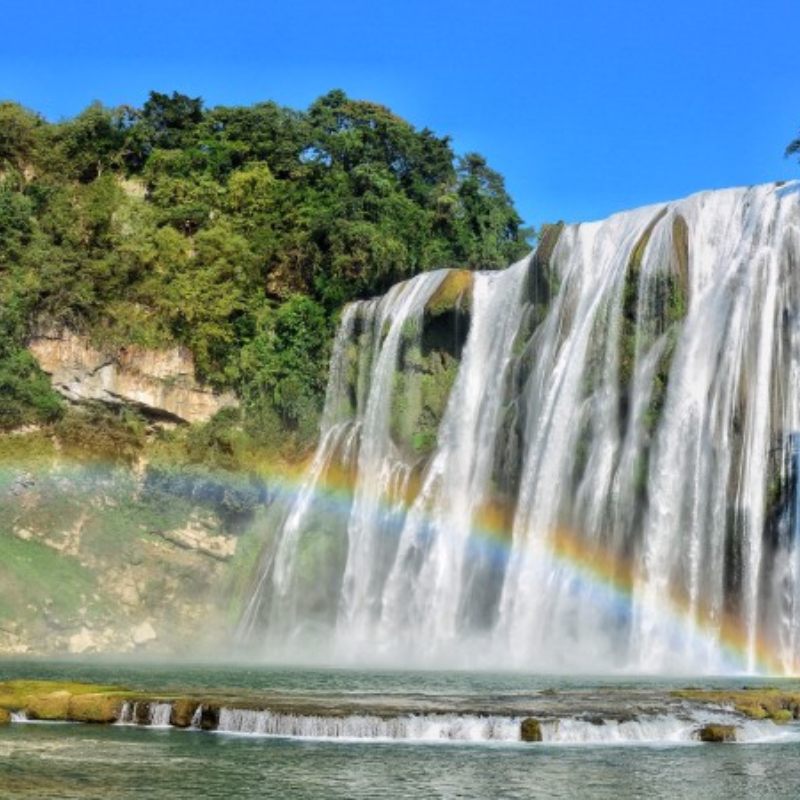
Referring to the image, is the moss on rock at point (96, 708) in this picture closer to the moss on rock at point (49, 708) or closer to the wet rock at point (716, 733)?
the moss on rock at point (49, 708)

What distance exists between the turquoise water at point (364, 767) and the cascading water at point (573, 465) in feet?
42.0

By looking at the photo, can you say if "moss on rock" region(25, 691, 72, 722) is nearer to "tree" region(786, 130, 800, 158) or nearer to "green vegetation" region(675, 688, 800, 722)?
"green vegetation" region(675, 688, 800, 722)

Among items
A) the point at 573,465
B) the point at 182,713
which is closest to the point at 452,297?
the point at 573,465

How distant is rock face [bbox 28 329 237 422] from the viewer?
163 feet

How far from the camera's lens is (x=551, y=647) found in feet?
117

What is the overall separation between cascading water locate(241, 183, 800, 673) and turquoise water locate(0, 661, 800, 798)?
42.0 feet

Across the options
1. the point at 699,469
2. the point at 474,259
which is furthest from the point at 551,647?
the point at 474,259

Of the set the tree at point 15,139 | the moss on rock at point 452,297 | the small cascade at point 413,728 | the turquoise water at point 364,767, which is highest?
the tree at point 15,139

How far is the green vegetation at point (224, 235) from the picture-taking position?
4972 cm

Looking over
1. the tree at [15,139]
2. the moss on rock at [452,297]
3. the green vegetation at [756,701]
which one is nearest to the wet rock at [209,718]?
the green vegetation at [756,701]

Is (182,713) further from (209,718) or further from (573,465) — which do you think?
(573,465)

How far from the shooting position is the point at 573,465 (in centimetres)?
3784

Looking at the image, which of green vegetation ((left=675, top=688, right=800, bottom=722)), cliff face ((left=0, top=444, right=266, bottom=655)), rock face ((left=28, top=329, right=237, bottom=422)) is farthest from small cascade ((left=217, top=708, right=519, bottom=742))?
rock face ((left=28, top=329, right=237, bottom=422))

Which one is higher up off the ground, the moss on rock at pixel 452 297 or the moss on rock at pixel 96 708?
the moss on rock at pixel 452 297
